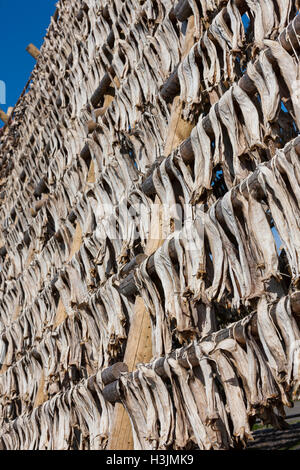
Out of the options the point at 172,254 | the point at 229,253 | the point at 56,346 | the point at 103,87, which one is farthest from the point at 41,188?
the point at 229,253

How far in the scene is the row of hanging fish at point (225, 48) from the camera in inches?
63.4

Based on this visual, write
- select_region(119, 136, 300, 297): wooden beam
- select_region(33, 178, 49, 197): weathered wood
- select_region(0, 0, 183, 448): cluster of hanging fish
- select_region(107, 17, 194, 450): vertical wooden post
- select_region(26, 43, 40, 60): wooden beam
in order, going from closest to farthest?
select_region(119, 136, 300, 297): wooden beam, select_region(107, 17, 194, 450): vertical wooden post, select_region(0, 0, 183, 448): cluster of hanging fish, select_region(33, 178, 49, 197): weathered wood, select_region(26, 43, 40, 60): wooden beam

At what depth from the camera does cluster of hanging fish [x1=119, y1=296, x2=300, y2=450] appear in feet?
4.13

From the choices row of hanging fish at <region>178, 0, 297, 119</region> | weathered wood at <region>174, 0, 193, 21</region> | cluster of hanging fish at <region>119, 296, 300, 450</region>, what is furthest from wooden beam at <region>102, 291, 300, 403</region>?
weathered wood at <region>174, 0, 193, 21</region>

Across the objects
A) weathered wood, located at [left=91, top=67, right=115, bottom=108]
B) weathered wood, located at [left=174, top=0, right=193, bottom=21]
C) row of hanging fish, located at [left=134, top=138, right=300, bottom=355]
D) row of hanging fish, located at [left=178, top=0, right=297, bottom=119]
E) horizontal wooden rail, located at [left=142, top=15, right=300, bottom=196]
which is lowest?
row of hanging fish, located at [left=134, top=138, right=300, bottom=355]

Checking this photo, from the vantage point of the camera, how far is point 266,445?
6.30 metres

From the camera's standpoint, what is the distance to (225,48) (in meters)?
1.81

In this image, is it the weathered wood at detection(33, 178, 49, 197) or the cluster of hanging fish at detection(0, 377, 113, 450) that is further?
the weathered wood at detection(33, 178, 49, 197)

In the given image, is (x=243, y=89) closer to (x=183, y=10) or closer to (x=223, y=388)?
(x=183, y=10)

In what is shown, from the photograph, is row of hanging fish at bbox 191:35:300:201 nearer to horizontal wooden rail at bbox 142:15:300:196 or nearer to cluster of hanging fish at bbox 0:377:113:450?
horizontal wooden rail at bbox 142:15:300:196

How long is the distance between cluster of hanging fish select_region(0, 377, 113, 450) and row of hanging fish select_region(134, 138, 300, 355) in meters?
0.47

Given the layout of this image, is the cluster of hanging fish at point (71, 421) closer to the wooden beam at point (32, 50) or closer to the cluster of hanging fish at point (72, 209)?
the cluster of hanging fish at point (72, 209)
